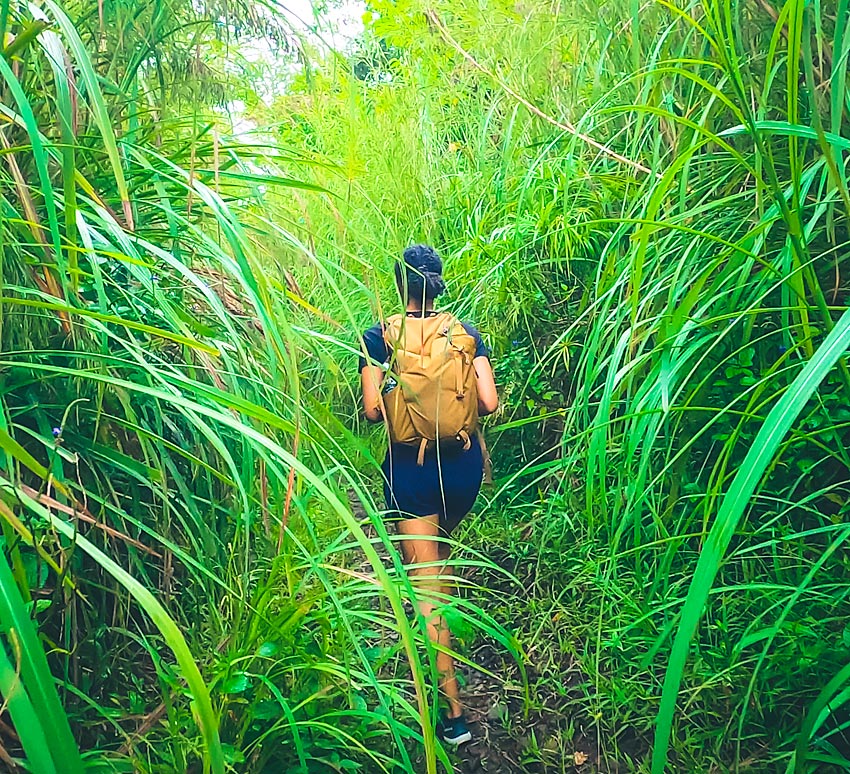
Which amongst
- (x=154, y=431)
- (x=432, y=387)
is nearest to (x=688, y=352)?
(x=432, y=387)

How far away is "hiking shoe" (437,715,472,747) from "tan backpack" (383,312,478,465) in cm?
73

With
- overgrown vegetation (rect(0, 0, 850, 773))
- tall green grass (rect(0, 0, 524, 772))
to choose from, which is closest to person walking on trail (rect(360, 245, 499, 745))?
overgrown vegetation (rect(0, 0, 850, 773))

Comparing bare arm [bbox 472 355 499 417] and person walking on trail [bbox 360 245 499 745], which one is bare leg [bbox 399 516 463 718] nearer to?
person walking on trail [bbox 360 245 499 745]

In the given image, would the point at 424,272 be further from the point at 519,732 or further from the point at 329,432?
Answer: the point at 519,732

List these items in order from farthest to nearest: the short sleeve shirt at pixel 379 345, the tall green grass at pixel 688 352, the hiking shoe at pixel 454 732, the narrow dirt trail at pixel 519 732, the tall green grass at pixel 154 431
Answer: the short sleeve shirt at pixel 379 345
the hiking shoe at pixel 454 732
the narrow dirt trail at pixel 519 732
the tall green grass at pixel 688 352
the tall green grass at pixel 154 431

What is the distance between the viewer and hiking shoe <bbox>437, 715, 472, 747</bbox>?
197 centimetres

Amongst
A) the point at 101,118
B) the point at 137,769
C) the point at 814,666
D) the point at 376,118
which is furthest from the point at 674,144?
the point at 376,118

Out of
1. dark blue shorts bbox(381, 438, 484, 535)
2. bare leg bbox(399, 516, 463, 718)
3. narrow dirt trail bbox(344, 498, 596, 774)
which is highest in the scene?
dark blue shorts bbox(381, 438, 484, 535)

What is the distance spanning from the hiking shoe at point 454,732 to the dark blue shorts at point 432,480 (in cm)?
53

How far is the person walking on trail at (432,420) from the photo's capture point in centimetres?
196

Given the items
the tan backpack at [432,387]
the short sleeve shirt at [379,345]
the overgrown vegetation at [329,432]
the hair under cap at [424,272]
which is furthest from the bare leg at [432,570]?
the hair under cap at [424,272]

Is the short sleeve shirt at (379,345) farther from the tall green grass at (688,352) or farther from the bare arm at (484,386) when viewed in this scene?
the tall green grass at (688,352)

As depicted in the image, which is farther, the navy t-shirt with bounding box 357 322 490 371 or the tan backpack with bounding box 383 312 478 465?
the navy t-shirt with bounding box 357 322 490 371

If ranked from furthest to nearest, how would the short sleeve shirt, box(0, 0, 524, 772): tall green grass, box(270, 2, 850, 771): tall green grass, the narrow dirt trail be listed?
the short sleeve shirt → the narrow dirt trail → box(270, 2, 850, 771): tall green grass → box(0, 0, 524, 772): tall green grass
